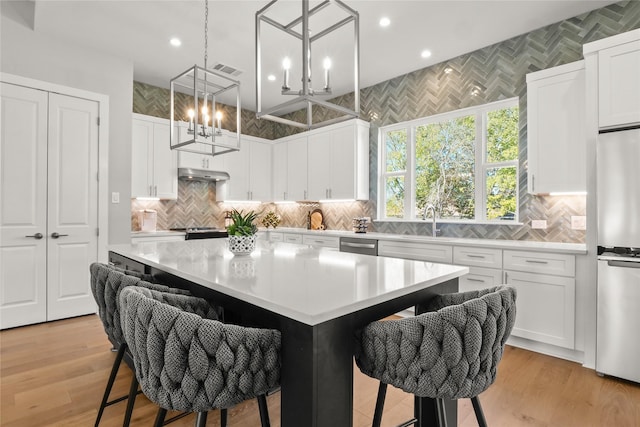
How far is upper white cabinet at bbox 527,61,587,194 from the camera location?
293cm

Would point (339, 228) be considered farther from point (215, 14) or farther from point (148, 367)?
point (148, 367)

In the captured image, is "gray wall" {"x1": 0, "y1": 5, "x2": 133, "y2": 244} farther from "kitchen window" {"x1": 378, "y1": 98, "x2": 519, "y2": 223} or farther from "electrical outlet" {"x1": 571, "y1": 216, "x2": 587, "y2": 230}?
"electrical outlet" {"x1": 571, "y1": 216, "x2": 587, "y2": 230}

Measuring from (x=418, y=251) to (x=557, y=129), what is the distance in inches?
67.0

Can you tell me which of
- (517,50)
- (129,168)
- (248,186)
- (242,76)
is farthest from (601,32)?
(129,168)

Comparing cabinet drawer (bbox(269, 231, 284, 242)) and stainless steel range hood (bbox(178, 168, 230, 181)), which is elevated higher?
stainless steel range hood (bbox(178, 168, 230, 181))

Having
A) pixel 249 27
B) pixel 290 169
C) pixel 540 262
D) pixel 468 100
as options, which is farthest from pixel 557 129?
pixel 290 169

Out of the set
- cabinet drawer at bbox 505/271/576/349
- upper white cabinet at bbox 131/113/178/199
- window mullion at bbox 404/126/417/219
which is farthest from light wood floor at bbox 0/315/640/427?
upper white cabinet at bbox 131/113/178/199

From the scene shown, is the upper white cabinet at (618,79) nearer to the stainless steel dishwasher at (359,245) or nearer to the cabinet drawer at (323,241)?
the stainless steel dishwasher at (359,245)

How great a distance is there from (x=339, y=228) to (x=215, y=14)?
3280mm

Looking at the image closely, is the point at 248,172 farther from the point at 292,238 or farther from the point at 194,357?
the point at 194,357

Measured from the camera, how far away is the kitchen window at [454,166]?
372 centimetres

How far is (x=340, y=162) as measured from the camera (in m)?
4.92

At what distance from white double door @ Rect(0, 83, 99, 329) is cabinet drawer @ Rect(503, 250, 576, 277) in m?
4.39

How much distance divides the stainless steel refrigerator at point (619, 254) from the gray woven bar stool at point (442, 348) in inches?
74.9
